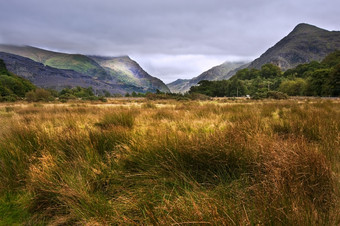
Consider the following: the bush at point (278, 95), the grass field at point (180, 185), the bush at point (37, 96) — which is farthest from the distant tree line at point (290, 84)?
the bush at point (37, 96)

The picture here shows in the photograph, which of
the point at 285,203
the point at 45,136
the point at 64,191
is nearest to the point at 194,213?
the point at 285,203

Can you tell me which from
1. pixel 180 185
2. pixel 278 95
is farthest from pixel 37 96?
pixel 278 95

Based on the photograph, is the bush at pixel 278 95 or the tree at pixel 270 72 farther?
the tree at pixel 270 72

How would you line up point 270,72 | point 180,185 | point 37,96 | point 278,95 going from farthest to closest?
point 270,72, point 37,96, point 278,95, point 180,185

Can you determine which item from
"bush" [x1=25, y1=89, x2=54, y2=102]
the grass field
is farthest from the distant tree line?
"bush" [x1=25, y1=89, x2=54, y2=102]

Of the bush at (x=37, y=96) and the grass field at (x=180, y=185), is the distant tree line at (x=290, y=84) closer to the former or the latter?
the grass field at (x=180, y=185)

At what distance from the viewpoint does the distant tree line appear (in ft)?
141

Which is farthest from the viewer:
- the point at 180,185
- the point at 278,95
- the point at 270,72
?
the point at 270,72

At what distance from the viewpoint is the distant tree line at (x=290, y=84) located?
43.1 meters

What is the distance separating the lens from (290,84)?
63.6 meters

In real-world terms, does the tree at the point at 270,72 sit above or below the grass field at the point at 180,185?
above

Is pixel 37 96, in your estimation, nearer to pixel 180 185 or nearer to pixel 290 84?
pixel 180 185

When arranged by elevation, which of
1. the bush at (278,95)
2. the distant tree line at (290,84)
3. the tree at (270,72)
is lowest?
the bush at (278,95)

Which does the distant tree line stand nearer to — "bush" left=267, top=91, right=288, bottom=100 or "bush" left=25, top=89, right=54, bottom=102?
"bush" left=267, top=91, right=288, bottom=100
